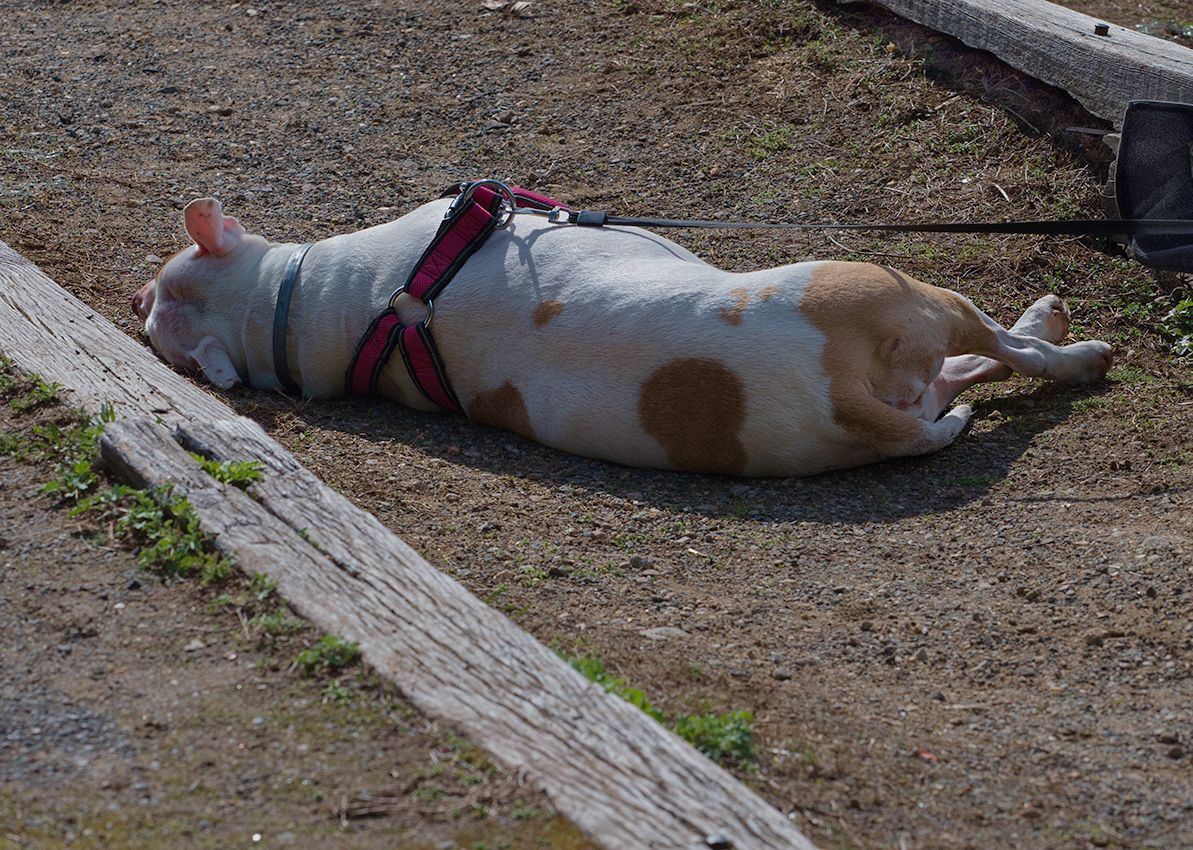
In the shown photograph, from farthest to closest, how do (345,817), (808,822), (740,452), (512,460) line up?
(512,460) < (740,452) < (808,822) < (345,817)

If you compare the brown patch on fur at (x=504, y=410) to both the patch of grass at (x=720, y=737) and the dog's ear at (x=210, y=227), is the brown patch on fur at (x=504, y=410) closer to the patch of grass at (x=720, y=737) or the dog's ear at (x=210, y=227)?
the dog's ear at (x=210, y=227)

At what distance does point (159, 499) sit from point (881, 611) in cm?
207

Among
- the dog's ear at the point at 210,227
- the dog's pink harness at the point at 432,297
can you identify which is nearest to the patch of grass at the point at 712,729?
the dog's pink harness at the point at 432,297

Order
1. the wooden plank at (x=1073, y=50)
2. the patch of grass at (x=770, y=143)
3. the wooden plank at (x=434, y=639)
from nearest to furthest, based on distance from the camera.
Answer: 1. the wooden plank at (x=434, y=639)
2. the wooden plank at (x=1073, y=50)
3. the patch of grass at (x=770, y=143)

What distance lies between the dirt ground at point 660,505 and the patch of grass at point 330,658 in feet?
0.14

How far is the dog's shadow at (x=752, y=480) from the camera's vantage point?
3.83 m

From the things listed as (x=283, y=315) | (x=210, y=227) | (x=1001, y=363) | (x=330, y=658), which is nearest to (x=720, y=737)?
(x=330, y=658)

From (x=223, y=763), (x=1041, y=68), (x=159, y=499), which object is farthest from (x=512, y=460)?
(x=1041, y=68)

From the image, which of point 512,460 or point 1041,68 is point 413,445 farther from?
point 1041,68

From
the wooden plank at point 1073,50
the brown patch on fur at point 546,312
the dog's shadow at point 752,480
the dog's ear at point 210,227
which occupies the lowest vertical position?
the dog's shadow at point 752,480

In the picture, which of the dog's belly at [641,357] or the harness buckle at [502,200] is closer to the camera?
the dog's belly at [641,357]

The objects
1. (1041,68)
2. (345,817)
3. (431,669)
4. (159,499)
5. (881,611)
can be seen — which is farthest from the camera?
(1041,68)

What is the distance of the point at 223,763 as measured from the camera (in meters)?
2.22

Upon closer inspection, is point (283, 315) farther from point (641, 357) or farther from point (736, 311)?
point (736, 311)
